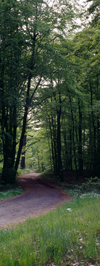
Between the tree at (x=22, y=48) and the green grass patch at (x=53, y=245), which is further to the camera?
the tree at (x=22, y=48)

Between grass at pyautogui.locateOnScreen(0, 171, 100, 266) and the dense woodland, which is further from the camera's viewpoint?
the dense woodland

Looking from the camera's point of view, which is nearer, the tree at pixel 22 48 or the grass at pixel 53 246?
the grass at pixel 53 246

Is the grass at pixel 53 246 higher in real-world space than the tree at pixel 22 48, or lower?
lower

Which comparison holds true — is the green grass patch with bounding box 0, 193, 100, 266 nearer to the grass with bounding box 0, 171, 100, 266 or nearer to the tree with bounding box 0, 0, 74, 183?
the grass with bounding box 0, 171, 100, 266

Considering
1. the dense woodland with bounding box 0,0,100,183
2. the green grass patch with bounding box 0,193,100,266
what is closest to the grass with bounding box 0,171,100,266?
the green grass patch with bounding box 0,193,100,266

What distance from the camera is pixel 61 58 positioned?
45.2 feet

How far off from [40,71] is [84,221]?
1250cm

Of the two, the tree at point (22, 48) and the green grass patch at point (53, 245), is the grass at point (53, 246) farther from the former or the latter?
the tree at point (22, 48)

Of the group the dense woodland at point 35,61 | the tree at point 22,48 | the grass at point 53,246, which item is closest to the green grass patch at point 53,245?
the grass at point 53,246

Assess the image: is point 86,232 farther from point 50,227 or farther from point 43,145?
point 43,145

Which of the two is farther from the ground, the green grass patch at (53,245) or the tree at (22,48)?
the tree at (22,48)

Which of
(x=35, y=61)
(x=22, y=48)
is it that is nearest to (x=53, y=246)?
(x=35, y=61)

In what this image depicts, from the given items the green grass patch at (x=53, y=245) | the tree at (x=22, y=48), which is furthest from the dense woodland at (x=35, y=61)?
the green grass patch at (x=53, y=245)

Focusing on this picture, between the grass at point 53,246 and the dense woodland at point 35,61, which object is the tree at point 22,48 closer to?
the dense woodland at point 35,61
